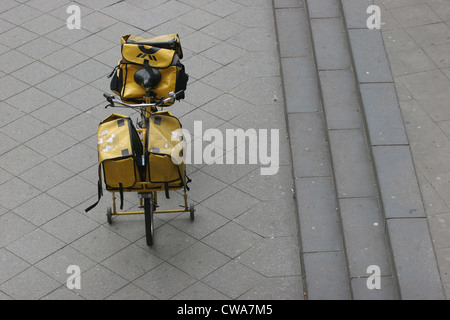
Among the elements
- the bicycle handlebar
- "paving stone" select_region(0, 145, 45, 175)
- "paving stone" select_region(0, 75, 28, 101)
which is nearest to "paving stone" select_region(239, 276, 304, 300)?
the bicycle handlebar

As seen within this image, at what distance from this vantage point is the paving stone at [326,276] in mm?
7219

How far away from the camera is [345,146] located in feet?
27.7

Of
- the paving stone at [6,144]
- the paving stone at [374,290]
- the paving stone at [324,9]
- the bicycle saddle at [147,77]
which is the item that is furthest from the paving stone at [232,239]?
the paving stone at [324,9]

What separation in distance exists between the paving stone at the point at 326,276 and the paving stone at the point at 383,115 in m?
1.45

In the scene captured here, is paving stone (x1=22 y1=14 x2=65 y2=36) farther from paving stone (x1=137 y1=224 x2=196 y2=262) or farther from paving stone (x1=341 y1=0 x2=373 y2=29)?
paving stone (x1=137 y1=224 x2=196 y2=262)

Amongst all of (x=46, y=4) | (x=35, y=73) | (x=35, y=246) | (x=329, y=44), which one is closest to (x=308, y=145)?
(x=329, y=44)

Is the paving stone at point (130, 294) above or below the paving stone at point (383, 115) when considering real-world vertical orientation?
below

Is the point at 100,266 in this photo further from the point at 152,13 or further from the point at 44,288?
the point at 152,13

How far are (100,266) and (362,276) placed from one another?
251 centimetres

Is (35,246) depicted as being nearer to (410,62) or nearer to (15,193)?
(15,193)

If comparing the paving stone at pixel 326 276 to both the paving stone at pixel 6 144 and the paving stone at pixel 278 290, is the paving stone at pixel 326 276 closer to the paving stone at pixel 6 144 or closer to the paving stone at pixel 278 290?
the paving stone at pixel 278 290

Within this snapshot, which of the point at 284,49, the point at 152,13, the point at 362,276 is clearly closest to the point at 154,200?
the point at 362,276
